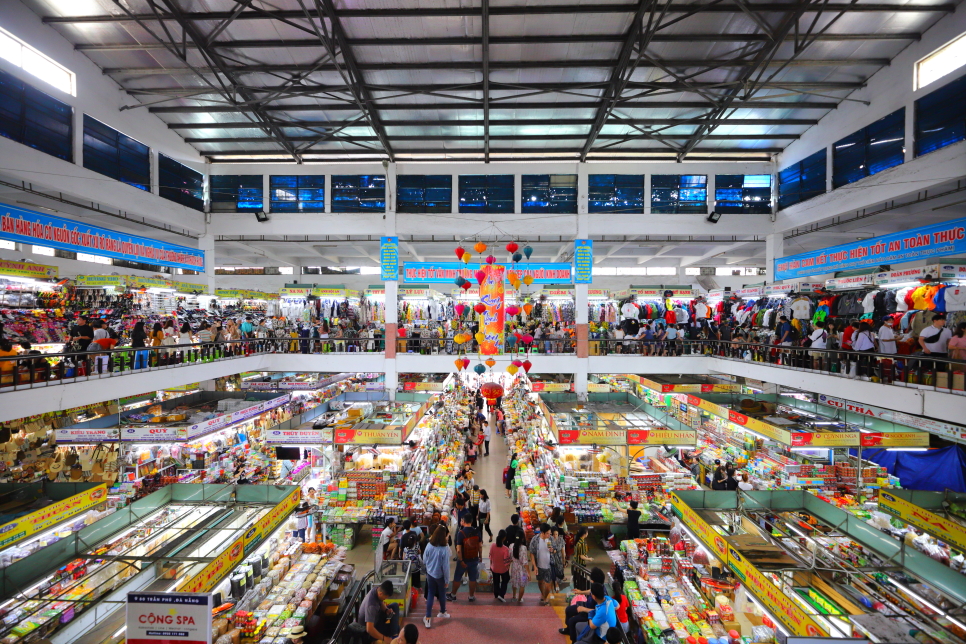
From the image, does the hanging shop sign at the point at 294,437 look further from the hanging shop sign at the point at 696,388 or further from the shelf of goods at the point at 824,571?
the hanging shop sign at the point at 696,388

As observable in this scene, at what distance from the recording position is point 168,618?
3346 mm

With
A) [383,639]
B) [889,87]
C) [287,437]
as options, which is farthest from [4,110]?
[889,87]

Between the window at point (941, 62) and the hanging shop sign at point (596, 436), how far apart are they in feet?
34.6

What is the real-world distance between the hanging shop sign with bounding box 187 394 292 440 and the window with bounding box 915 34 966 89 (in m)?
17.4

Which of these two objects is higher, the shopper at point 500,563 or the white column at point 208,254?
the white column at point 208,254

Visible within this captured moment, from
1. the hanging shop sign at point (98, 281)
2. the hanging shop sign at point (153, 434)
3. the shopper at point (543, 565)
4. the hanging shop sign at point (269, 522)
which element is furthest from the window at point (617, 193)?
the hanging shop sign at point (98, 281)

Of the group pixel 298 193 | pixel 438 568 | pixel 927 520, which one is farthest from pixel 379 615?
pixel 298 193

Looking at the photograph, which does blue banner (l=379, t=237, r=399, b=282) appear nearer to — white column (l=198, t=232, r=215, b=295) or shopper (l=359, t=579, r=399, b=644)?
white column (l=198, t=232, r=215, b=295)

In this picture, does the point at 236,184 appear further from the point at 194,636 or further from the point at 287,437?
the point at 194,636

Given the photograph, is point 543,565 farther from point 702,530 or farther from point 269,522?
point 269,522

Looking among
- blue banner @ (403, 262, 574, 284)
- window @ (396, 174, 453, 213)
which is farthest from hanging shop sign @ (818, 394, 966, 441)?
window @ (396, 174, 453, 213)

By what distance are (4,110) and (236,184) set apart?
6703mm

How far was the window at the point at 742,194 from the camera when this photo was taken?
15109 mm

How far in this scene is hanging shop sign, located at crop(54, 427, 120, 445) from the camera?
335 inches
